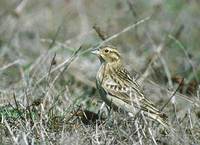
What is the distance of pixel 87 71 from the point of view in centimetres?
1094

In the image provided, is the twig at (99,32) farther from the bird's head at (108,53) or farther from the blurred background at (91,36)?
the blurred background at (91,36)

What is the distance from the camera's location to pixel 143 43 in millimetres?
12344

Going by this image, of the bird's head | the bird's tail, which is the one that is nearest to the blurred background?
the bird's head

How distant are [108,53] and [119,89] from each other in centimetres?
74

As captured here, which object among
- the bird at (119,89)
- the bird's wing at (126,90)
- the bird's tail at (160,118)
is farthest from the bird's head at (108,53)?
the bird's tail at (160,118)

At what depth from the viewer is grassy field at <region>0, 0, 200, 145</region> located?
22.9ft

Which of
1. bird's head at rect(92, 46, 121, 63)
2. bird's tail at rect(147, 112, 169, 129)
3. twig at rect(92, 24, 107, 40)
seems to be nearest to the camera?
bird's tail at rect(147, 112, 169, 129)

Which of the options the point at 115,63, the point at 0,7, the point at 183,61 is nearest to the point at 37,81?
the point at 115,63

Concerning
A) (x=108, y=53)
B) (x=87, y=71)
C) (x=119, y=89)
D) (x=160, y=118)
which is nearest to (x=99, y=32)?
(x=108, y=53)

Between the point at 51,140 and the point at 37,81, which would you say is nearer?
the point at 51,140

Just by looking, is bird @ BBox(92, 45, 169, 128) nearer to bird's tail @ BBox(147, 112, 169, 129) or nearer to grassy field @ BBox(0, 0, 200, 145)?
bird's tail @ BBox(147, 112, 169, 129)

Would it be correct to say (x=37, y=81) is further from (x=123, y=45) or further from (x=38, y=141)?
(x=123, y=45)

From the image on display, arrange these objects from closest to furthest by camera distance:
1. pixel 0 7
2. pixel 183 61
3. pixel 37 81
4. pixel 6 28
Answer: pixel 37 81, pixel 183 61, pixel 6 28, pixel 0 7

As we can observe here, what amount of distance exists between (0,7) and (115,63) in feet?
19.6
